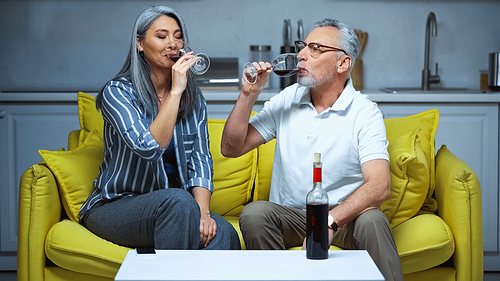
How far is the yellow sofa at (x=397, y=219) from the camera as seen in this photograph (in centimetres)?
176

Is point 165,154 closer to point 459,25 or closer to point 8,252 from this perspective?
point 8,252

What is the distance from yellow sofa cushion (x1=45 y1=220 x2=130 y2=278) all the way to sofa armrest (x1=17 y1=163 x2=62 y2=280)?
4 cm

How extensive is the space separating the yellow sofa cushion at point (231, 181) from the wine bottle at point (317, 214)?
967 millimetres

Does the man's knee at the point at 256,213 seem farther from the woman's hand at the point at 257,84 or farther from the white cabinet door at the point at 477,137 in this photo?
the white cabinet door at the point at 477,137

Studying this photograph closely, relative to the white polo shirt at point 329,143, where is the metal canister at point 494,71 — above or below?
above

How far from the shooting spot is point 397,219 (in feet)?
6.44

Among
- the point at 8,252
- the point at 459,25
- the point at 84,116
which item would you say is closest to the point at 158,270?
the point at 84,116

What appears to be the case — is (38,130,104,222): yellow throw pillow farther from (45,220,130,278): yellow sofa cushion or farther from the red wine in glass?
the red wine in glass

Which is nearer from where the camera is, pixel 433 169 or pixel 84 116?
pixel 433 169

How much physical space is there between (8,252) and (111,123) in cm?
147

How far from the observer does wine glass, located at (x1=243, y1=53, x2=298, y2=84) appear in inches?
67.9

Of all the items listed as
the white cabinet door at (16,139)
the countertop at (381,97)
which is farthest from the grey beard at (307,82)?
the white cabinet door at (16,139)

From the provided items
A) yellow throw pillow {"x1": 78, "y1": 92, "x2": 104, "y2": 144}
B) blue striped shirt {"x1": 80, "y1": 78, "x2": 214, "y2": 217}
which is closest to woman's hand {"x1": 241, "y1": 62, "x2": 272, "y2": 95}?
blue striped shirt {"x1": 80, "y1": 78, "x2": 214, "y2": 217}

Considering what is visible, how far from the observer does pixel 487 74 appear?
3.00m
